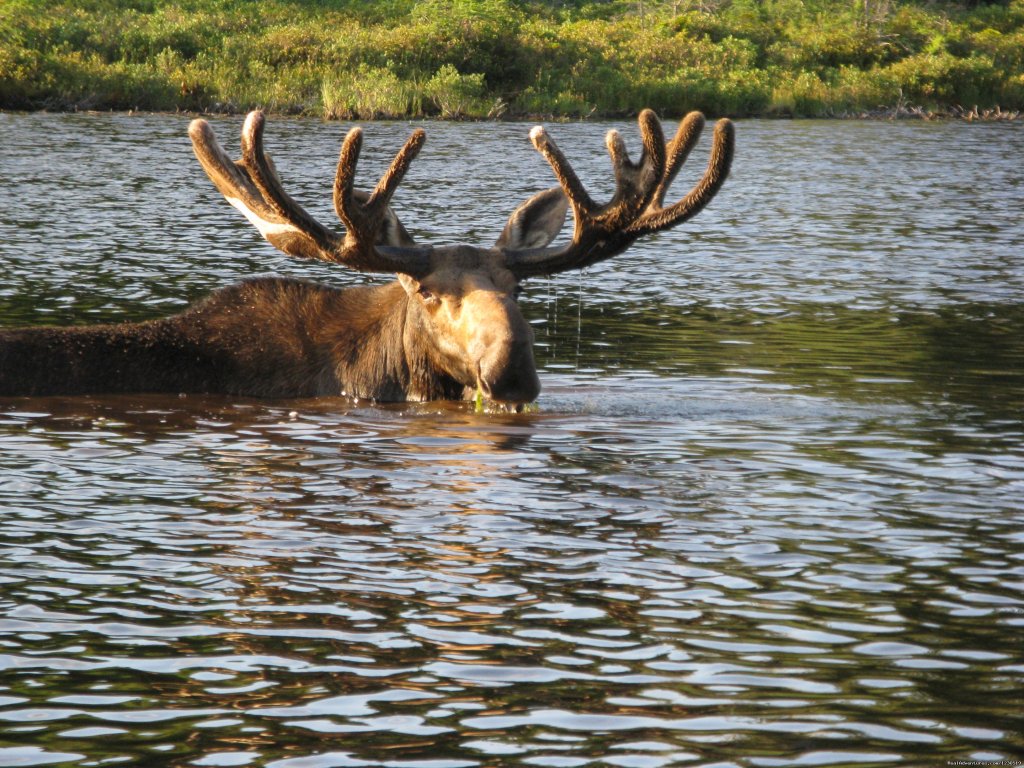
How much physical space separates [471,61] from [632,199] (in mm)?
46449

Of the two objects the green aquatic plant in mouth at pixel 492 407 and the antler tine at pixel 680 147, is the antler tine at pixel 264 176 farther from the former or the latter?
the antler tine at pixel 680 147

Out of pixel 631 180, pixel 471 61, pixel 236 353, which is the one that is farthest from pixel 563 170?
pixel 471 61

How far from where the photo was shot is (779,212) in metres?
25.6

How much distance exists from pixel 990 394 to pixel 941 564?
4.44 metres

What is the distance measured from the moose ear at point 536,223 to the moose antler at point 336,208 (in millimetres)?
581

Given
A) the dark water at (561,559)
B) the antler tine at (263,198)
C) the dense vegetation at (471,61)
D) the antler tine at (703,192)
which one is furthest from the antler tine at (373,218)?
the dense vegetation at (471,61)

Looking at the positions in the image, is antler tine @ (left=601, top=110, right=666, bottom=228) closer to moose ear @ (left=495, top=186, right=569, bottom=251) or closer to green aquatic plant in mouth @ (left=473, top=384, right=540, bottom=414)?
moose ear @ (left=495, top=186, right=569, bottom=251)

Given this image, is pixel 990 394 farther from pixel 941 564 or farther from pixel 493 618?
pixel 493 618

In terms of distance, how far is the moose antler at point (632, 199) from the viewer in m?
9.88

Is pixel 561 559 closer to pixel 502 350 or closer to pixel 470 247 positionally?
pixel 502 350

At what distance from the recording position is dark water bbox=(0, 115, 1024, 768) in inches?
205

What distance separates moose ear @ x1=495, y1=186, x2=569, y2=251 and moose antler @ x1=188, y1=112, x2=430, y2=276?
581mm

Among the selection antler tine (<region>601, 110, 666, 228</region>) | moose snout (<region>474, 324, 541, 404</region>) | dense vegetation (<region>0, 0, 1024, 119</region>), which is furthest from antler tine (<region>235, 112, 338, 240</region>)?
dense vegetation (<region>0, 0, 1024, 119</region>)

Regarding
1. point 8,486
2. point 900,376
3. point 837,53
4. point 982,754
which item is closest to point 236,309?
point 8,486
